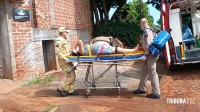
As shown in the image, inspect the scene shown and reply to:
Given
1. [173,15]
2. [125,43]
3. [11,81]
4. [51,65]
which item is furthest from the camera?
[125,43]

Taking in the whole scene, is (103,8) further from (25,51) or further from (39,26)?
(25,51)

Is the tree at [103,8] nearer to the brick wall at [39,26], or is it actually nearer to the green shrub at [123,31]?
the green shrub at [123,31]

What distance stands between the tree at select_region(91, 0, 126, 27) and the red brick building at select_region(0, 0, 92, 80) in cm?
483

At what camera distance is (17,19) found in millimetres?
9703

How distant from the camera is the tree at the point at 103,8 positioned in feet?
60.5

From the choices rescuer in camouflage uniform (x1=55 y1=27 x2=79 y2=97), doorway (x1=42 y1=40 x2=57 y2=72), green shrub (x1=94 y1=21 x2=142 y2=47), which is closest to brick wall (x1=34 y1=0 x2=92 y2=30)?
doorway (x1=42 y1=40 x2=57 y2=72)

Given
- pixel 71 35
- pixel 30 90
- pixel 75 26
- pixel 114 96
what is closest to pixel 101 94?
pixel 114 96

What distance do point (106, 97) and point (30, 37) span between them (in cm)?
357

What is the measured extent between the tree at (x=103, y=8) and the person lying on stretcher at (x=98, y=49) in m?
10.7

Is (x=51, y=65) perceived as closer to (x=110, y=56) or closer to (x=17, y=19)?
(x=17, y=19)

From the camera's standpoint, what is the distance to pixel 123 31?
1833 centimetres

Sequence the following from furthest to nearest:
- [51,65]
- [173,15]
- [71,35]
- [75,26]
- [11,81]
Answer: [75,26], [71,35], [51,65], [173,15], [11,81]

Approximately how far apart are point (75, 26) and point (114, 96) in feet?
24.5

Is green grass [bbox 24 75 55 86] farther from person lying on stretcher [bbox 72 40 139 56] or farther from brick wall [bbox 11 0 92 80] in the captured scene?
person lying on stretcher [bbox 72 40 139 56]
